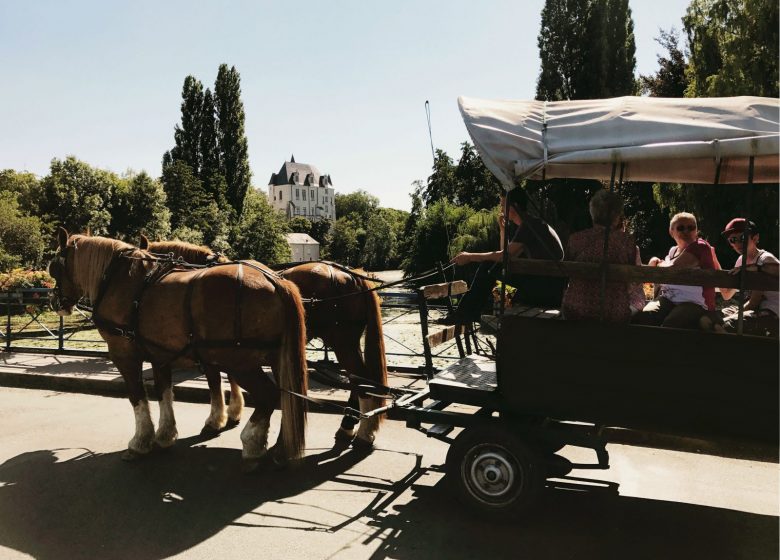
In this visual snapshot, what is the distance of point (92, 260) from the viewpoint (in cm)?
570

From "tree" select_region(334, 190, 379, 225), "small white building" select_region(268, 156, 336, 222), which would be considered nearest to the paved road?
"tree" select_region(334, 190, 379, 225)

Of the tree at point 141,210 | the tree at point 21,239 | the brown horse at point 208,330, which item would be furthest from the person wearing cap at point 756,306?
the tree at point 141,210

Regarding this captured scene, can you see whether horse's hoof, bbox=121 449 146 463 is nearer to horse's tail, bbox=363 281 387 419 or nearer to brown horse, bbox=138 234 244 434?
brown horse, bbox=138 234 244 434

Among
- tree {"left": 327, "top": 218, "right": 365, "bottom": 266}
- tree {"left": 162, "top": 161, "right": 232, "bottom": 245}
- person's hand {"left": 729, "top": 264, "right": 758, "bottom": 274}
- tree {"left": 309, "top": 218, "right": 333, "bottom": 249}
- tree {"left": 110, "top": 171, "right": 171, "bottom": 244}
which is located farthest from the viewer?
tree {"left": 309, "top": 218, "right": 333, "bottom": 249}

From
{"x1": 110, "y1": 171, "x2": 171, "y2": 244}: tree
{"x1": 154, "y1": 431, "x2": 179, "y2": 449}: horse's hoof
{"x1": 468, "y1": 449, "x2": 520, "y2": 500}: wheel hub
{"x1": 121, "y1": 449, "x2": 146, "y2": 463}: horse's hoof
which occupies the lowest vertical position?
{"x1": 121, "y1": 449, "x2": 146, "y2": 463}: horse's hoof

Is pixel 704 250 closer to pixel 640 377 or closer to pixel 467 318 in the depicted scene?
pixel 640 377

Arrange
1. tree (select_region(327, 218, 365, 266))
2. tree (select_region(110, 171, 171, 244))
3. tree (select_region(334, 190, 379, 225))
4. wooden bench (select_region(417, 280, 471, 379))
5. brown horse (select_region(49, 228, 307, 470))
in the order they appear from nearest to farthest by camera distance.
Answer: wooden bench (select_region(417, 280, 471, 379)) → brown horse (select_region(49, 228, 307, 470)) → tree (select_region(110, 171, 171, 244)) → tree (select_region(327, 218, 365, 266)) → tree (select_region(334, 190, 379, 225))

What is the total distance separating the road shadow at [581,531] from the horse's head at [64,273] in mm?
3978

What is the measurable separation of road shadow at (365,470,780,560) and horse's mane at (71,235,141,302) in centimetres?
358

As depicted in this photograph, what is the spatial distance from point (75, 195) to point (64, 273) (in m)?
34.8

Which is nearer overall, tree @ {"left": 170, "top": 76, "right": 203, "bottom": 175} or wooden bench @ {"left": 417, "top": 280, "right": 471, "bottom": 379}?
wooden bench @ {"left": 417, "top": 280, "right": 471, "bottom": 379}

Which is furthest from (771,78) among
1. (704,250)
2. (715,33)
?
(704,250)

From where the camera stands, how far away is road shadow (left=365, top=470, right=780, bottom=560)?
11.9ft

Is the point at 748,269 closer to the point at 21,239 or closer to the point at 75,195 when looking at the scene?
the point at 21,239
